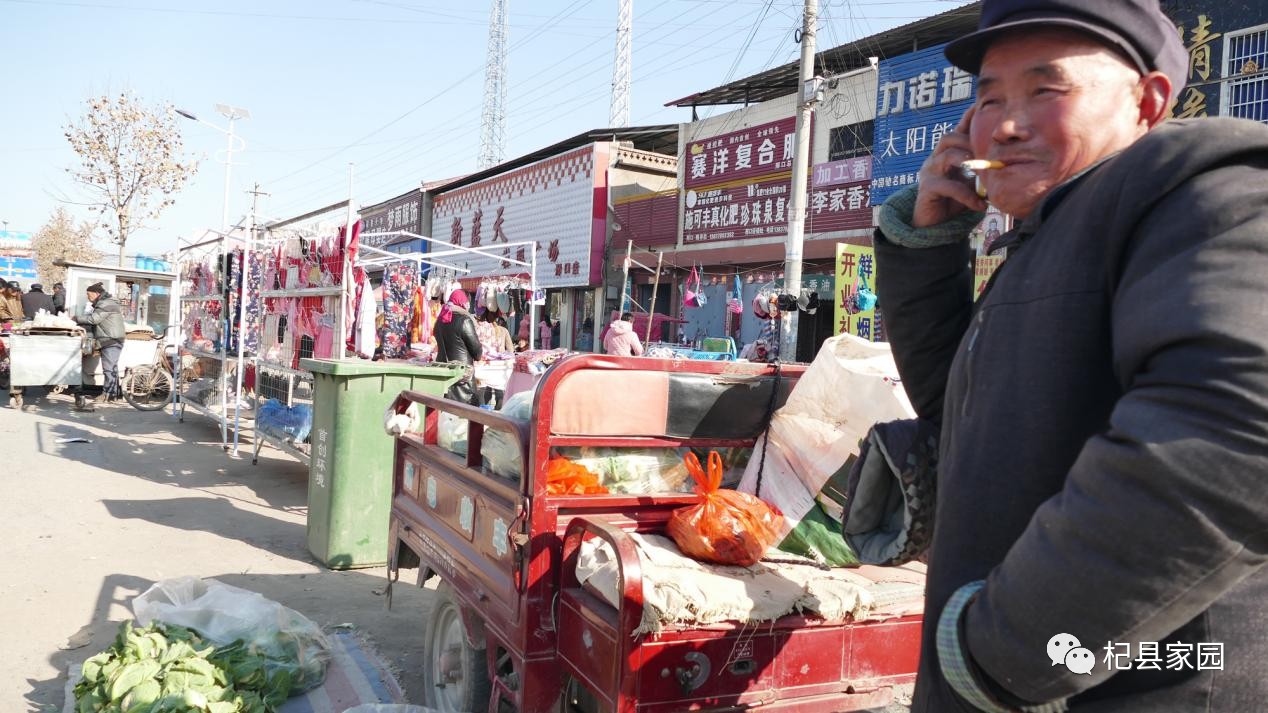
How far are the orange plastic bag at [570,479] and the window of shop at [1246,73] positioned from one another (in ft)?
29.4

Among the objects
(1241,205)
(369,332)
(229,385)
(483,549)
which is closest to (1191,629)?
(1241,205)

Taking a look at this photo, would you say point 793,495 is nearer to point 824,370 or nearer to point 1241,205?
point 824,370

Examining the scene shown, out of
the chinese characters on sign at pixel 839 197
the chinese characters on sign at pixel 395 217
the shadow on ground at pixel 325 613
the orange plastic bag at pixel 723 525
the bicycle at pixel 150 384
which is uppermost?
the chinese characters on sign at pixel 395 217

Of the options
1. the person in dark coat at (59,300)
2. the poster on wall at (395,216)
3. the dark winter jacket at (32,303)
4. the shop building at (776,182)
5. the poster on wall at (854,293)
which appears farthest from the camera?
the poster on wall at (395,216)

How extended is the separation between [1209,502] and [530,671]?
2.08 m

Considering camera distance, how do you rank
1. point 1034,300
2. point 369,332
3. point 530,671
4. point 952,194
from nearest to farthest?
point 1034,300, point 952,194, point 530,671, point 369,332

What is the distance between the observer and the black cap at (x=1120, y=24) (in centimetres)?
109

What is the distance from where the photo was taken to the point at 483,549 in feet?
9.61

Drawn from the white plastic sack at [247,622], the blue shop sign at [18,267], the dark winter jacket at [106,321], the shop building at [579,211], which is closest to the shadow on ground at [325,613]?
the white plastic sack at [247,622]

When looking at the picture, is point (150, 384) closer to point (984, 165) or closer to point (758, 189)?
point (758, 189)

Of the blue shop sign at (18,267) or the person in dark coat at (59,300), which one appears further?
the blue shop sign at (18,267)

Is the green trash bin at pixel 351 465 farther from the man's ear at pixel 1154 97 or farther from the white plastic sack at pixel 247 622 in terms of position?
the man's ear at pixel 1154 97

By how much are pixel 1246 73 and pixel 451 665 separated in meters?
10.0

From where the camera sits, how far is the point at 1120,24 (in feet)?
3.58
